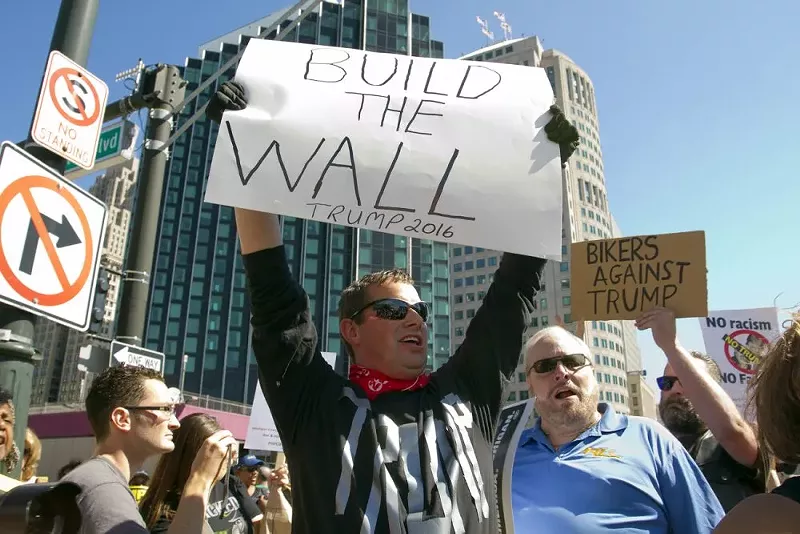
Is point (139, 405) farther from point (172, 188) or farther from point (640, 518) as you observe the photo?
point (172, 188)

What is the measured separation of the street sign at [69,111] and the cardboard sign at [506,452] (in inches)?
117

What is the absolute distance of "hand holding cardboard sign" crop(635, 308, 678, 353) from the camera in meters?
2.86

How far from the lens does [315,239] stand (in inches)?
2478

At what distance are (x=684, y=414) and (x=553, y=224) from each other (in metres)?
2.21

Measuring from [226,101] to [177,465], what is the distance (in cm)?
213

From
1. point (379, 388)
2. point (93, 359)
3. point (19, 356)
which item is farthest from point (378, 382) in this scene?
point (93, 359)

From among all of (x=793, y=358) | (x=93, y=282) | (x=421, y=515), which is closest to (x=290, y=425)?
(x=421, y=515)

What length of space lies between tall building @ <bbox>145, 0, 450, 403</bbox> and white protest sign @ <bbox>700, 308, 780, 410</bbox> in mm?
50230

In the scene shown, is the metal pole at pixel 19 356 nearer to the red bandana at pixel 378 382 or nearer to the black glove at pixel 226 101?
the black glove at pixel 226 101

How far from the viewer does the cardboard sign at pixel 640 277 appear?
2889 mm

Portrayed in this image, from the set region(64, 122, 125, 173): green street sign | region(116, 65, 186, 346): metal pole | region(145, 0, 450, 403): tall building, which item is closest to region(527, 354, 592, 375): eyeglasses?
region(116, 65, 186, 346): metal pole

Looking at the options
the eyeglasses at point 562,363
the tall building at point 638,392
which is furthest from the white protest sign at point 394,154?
the tall building at point 638,392

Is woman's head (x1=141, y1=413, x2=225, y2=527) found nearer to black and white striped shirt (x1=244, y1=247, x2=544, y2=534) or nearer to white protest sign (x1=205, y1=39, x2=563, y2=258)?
black and white striped shirt (x1=244, y1=247, x2=544, y2=534)

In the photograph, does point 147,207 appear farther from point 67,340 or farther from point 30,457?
point 67,340
